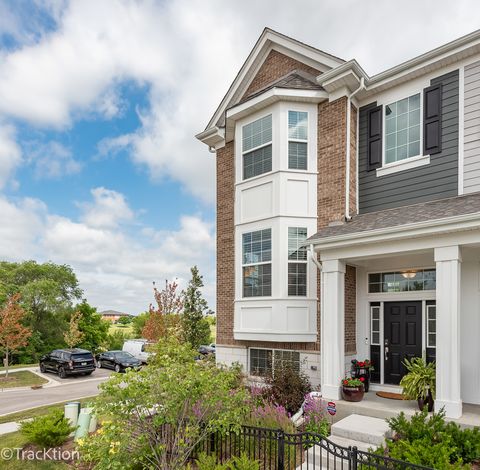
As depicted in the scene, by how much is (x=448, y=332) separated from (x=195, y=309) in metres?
17.1

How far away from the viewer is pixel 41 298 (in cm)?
3194

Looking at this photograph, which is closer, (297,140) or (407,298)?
(407,298)

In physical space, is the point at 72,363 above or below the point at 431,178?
below

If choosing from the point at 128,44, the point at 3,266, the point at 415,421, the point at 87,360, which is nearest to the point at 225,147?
the point at 128,44

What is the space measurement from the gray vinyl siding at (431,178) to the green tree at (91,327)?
30.3 meters

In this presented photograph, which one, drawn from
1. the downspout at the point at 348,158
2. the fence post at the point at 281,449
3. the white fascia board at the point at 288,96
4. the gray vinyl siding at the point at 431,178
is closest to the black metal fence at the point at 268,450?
the fence post at the point at 281,449

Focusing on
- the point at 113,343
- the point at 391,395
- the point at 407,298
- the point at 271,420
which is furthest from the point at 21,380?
the point at 407,298

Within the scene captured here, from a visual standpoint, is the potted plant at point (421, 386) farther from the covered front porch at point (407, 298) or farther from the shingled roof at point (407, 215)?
the shingled roof at point (407, 215)

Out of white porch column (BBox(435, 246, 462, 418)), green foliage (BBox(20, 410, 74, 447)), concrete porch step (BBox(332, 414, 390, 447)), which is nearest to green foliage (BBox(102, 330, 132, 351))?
green foliage (BBox(20, 410, 74, 447))

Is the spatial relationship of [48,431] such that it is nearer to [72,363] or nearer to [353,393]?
[353,393]

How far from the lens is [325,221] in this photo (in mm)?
9969

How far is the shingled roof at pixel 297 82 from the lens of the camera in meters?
10.2

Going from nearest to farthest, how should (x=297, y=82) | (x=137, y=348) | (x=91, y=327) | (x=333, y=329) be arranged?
(x=333, y=329) → (x=297, y=82) → (x=137, y=348) → (x=91, y=327)

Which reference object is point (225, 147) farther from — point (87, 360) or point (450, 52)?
point (87, 360)
